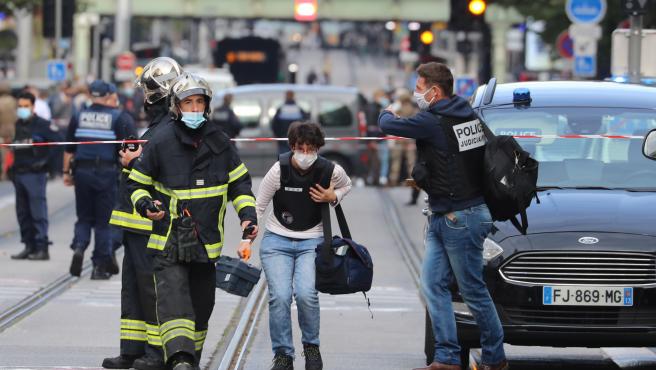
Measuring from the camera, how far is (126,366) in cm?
913

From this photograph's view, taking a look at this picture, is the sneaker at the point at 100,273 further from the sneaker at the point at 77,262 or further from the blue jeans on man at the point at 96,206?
the sneaker at the point at 77,262

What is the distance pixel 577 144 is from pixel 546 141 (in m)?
0.19

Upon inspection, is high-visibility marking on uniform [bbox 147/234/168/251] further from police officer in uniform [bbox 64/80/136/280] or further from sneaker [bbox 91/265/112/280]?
sneaker [bbox 91/265/112/280]

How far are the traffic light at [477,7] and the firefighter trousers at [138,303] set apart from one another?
15.3m

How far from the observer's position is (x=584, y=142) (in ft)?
33.4

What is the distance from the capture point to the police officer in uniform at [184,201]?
826 centimetres

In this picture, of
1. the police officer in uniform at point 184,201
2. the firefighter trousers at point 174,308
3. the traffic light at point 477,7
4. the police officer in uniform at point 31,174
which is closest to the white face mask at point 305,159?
the police officer in uniform at point 184,201

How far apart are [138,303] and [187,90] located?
1.34m

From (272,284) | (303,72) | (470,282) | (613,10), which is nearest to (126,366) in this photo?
(272,284)

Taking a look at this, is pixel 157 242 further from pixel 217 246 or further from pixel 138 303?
pixel 138 303

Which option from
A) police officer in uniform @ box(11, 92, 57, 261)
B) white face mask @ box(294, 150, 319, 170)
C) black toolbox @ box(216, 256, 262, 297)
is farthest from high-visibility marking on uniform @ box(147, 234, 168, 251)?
police officer in uniform @ box(11, 92, 57, 261)

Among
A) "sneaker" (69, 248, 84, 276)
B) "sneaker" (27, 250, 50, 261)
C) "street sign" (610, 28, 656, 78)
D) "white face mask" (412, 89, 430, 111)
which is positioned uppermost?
"street sign" (610, 28, 656, 78)

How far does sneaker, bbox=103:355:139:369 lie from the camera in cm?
908

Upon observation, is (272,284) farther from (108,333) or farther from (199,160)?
(108,333)
